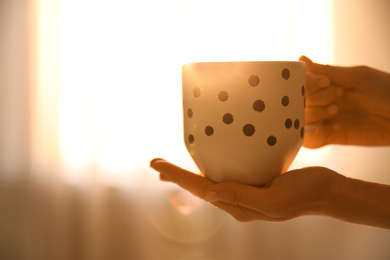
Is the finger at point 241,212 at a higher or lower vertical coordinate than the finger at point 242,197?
lower

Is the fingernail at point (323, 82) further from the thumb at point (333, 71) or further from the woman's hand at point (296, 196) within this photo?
the woman's hand at point (296, 196)

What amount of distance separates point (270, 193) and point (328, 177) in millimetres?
136

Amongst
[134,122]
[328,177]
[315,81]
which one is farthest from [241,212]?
[134,122]

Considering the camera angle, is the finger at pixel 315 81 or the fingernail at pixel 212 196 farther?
the finger at pixel 315 81

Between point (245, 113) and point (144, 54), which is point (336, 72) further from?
point (144, 54)

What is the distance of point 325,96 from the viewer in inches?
34.6

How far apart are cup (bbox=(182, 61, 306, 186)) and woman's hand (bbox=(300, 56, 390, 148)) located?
11.3 inches

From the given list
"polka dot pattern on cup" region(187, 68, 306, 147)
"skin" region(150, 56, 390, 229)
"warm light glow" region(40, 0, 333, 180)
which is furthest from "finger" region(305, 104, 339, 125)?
"warm light glow" region(40, 0, 333, 180)

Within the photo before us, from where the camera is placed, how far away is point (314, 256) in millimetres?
1523

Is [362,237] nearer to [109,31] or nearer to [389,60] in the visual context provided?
[389,60]

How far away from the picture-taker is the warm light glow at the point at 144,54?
1445 millimetres

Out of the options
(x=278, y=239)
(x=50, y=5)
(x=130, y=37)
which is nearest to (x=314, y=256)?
(x=278, y=239)

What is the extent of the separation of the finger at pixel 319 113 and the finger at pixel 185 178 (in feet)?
1.18

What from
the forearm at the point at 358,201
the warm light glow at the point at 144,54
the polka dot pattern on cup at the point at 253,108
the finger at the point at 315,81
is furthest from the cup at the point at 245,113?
the warm light glow at the point at 144,54
